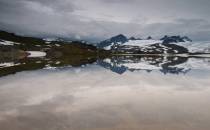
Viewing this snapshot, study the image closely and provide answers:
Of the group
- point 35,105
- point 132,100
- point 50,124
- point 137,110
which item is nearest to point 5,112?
point 35,105

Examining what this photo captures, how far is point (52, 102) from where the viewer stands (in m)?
16.4

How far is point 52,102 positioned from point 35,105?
1002 millimetres

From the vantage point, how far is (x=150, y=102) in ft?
54.7

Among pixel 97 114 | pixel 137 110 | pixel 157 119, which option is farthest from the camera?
pixel 137 110

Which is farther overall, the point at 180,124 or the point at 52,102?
the point at 52,102

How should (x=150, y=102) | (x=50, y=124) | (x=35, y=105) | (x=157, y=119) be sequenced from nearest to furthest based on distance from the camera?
1. (x=50, y=124)
2. (x=157, y=119)
3. (x=35, y=105)
4. (x=150, y=102)

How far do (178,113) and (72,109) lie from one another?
3870 mm

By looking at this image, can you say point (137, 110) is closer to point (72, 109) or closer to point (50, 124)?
point (72, 109)

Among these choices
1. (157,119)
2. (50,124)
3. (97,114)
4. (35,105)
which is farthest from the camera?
(35,105)

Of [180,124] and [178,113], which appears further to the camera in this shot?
[178,113]

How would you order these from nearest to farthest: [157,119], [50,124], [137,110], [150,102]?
[50,124], [157,119], [137,110], [150,102]

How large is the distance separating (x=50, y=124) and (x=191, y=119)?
4.44m

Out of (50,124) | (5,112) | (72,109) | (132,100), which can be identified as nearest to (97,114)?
(72,109)

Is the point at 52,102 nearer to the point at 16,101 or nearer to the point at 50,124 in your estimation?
the point at 16,101
